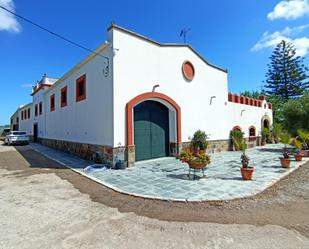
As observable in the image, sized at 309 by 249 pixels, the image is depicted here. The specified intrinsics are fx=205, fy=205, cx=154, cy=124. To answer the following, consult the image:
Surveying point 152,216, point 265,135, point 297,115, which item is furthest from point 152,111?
point 265,135

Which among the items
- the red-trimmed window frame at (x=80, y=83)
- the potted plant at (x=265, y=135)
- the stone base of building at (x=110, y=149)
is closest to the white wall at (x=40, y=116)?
the stone base of building at (x=110, y=149)

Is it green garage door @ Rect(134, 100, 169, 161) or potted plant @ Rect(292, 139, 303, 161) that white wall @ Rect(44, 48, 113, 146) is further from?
potted plant @ Rect(292, 139, 303, 161)

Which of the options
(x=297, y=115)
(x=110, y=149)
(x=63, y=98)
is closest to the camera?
(x=110, y=149)

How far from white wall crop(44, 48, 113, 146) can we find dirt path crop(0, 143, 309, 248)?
4022 millimetres

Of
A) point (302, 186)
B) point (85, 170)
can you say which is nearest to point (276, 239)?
point (302, 186)

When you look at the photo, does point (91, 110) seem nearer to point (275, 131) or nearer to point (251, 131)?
point (251, 131)

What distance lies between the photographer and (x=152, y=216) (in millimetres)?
4293

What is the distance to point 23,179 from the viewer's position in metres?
7.55

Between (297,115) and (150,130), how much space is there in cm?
1185

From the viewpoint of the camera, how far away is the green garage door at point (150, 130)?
10680mm

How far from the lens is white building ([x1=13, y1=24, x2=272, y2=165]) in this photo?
934 cm

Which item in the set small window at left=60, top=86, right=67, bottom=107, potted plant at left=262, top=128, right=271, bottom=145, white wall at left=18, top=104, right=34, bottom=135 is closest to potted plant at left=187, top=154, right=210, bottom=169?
small window at left=60, top=86, right=67, bottom=107

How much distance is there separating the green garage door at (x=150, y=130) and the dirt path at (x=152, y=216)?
458cm

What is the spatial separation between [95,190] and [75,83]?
9.24 m
